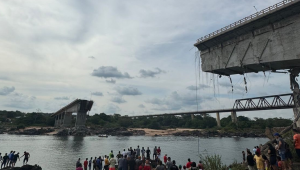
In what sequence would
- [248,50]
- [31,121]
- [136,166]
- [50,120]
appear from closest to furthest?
1. [136,166]
2. [248,50]
3. [31,121]
4. [50,120]

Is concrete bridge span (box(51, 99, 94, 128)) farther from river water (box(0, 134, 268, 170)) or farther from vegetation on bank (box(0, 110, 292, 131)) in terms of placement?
river water (box(0, 134, 268, 170))

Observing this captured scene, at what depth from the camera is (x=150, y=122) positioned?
466 feet

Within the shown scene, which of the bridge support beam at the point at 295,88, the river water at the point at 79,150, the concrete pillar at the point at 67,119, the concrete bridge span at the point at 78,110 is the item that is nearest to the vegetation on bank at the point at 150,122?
the concrete pillar at the point at 67,119

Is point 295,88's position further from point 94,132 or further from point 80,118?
point 94,132

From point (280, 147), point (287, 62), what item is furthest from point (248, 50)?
point (280, 147)

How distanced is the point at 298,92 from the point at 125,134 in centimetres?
8218

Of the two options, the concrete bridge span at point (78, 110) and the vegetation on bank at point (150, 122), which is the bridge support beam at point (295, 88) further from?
the vegetation on bank at point (150, 122)

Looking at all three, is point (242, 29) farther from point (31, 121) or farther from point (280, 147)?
point (31, 121)

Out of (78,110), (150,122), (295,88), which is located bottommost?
(150,122)

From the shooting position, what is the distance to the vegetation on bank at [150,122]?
101012 millimetres

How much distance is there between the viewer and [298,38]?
1978 centimetres

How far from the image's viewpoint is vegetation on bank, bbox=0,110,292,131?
331 feet

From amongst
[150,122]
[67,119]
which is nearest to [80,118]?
[67,119]

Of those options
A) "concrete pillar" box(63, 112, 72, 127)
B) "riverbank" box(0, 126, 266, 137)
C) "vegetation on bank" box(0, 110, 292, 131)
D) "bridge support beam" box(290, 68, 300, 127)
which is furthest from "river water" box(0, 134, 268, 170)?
"vegetation on bank" box(0, 110, 292, 131)
